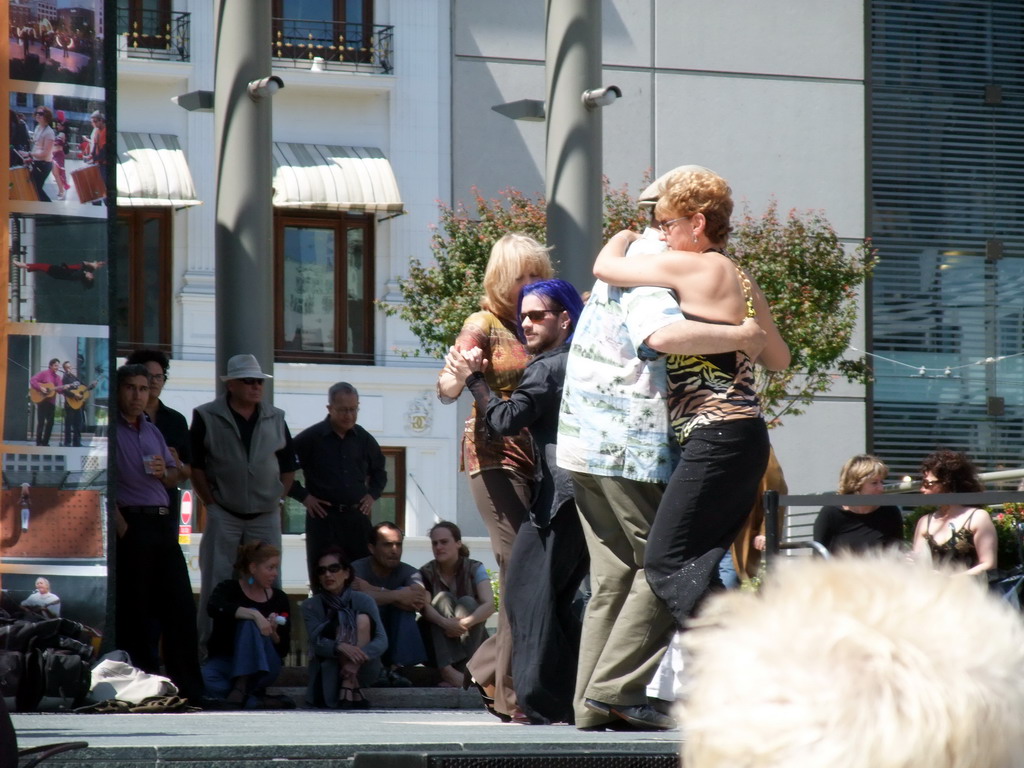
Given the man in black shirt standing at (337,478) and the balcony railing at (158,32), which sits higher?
the balcony railing at (158,32)

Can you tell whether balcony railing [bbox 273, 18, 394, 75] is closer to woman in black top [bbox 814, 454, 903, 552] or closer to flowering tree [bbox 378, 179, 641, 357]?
flowering tree [bbox 378, 179, 641, 357]

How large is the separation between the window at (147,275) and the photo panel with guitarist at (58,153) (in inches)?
614

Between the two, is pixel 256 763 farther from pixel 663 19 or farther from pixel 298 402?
pixel 663 19

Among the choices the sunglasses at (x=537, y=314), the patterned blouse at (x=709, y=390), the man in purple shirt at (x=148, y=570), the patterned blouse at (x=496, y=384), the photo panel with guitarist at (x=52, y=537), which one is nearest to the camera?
the patterned blouse at (x=709, y=390)

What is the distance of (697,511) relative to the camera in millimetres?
4527

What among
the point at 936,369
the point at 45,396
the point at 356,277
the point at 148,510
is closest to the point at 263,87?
the point at 148,510

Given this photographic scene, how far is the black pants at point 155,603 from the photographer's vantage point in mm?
7426

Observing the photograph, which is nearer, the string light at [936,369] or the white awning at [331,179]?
the white awning at [331,179]

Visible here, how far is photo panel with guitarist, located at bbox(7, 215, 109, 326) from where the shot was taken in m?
6.78

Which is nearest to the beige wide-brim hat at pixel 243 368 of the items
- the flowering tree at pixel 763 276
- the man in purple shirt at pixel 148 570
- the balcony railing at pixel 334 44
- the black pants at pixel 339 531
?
the man in purple shirt at pixel 148 570

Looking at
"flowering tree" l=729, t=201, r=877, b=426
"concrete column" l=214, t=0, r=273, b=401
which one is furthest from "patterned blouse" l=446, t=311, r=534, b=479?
"flowering tree" l=729, t=201, r=877, b=426

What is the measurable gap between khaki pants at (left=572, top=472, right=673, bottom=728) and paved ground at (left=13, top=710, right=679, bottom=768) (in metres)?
0.15

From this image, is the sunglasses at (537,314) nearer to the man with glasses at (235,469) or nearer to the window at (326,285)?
the man with glasses at (235,469)

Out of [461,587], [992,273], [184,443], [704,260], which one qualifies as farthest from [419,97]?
[704,260]
